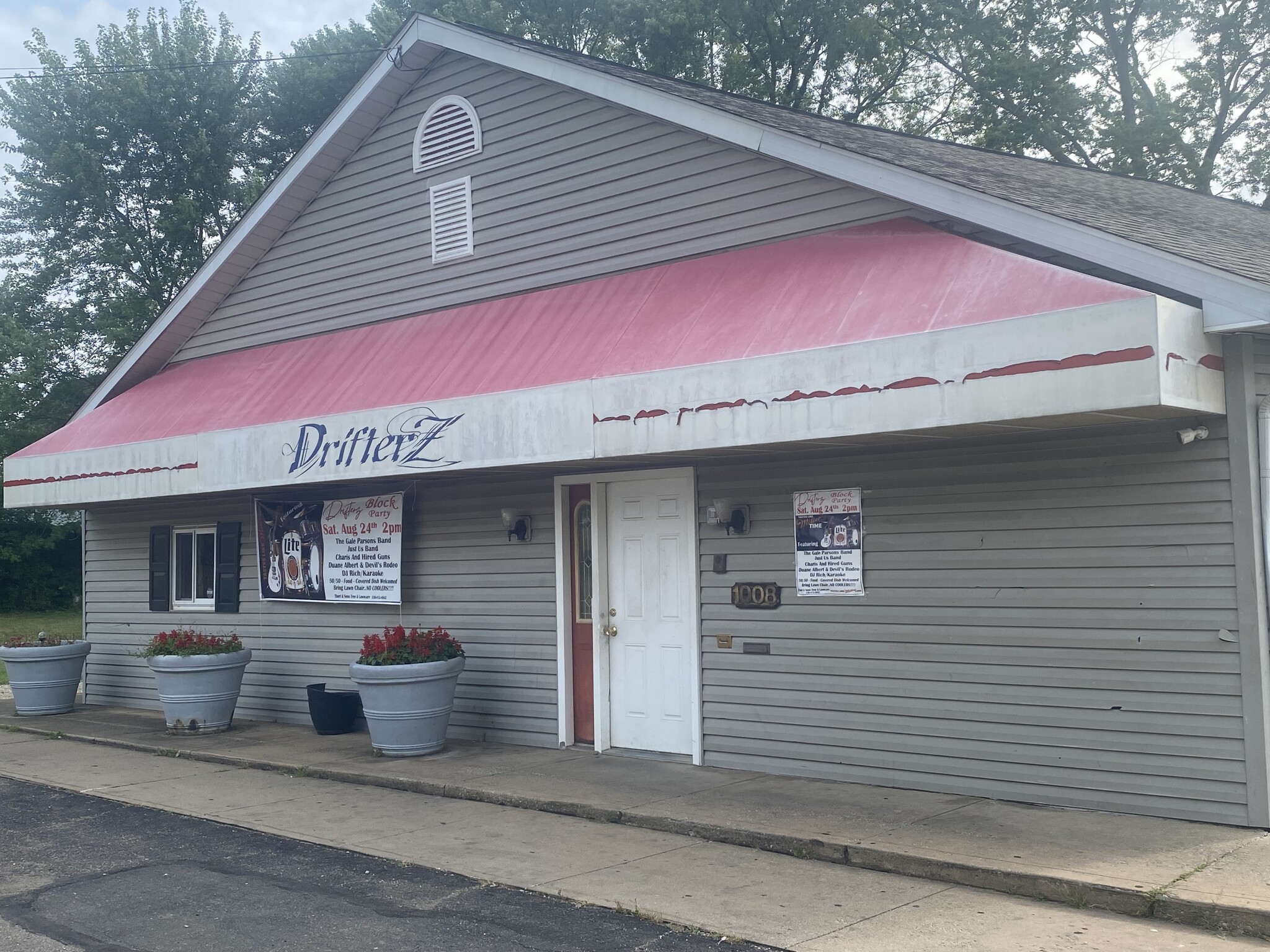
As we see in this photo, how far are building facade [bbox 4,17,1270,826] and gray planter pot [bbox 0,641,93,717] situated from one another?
1.53 metres

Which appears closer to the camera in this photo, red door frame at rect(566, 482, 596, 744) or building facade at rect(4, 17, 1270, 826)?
building facade at rect(4, 17, 1270, 826)

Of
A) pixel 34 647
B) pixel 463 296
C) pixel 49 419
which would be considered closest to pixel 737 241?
pixel 463 296

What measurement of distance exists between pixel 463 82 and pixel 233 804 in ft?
23.2

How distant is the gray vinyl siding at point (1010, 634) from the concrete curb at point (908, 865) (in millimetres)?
1547

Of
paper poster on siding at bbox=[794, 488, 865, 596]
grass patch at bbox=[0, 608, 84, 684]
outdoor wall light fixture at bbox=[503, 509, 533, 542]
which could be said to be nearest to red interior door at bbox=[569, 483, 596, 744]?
outdoor wall light fixture at bbox=[503, 509, 533, 542]

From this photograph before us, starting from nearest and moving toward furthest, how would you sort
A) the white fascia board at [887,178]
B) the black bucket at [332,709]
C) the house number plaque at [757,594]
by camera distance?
the white fascia board at [887,178] → the house number plaque at [757,594] → the black bucket at [332,709]

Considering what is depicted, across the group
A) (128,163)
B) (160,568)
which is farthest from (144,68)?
(160,568)

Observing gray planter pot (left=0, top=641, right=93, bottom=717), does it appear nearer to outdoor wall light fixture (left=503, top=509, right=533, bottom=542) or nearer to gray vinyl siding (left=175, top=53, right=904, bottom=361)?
gray vinyl siding (left=175, top=53, right=904, bottom=361)

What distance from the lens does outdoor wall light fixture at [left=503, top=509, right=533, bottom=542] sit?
1077cm

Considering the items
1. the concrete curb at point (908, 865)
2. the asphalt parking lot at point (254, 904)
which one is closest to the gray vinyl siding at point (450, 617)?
the concrete curb at point (908, 865)

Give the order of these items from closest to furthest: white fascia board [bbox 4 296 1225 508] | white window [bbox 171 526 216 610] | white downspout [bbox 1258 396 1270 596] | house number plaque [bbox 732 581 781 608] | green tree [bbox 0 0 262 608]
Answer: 1. white fascia board [bbox 4 296 1225 508]
2. white downspout [bbox 1258 396 1270 596]
3. house number plaque [bbox 732 581 781 608]
4. white window [bbox 171 526 216 610]
5. green tree [bbox 0 0 262 608]

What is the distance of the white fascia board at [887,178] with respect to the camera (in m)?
6.71

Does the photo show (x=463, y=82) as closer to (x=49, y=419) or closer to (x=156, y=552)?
(x=156, y=552)

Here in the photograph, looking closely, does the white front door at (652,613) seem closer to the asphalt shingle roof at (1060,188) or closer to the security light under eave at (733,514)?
the security light under eave at (733,514)
